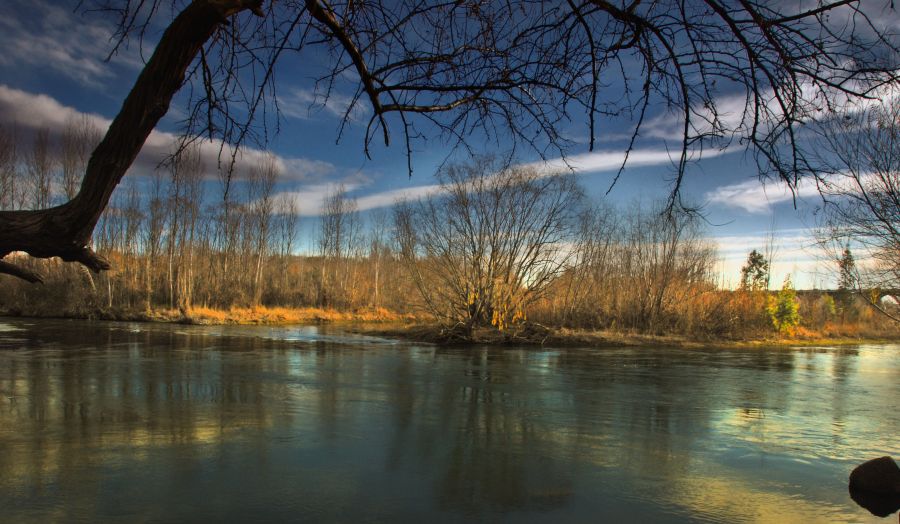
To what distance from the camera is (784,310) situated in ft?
105

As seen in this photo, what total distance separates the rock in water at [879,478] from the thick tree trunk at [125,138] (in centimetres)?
799

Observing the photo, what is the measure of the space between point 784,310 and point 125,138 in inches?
1422

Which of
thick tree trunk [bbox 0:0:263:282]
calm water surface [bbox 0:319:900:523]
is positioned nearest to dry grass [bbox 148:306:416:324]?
calm water surface [bbox 0:319:900:523]

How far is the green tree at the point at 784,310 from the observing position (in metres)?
31.7

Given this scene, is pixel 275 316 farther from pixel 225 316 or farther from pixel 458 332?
pixel 458 332

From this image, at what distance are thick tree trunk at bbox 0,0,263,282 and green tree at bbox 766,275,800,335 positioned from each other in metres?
35.2

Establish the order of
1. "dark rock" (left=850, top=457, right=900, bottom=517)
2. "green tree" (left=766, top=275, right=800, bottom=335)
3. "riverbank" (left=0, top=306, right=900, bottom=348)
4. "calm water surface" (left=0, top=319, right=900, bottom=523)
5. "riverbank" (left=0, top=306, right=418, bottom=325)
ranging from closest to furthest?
"calm water surface" (left=0, top=319, right=900, bottom=523) < "dark rock" (left=850, top=457, right=900, bottom=517) < "riverbank" (left=0, top=306, right=900, bottom=348) < "green tree" (left=766, top=275, right=800, bottom=335) < "riverbank" (left=0, top=306, right=418, bottom=325)

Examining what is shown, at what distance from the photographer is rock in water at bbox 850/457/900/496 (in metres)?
6.55

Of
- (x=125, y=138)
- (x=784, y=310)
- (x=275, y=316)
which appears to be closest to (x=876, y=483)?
(x=125, y=138)

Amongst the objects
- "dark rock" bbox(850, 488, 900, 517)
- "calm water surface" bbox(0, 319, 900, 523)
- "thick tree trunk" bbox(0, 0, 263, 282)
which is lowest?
"dark rock" bbox(850, 488, 900, 517)

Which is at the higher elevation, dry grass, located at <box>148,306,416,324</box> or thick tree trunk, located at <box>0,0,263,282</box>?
thick tree trunk, located at <box>0,0,263,282</box>

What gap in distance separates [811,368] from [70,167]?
142ft

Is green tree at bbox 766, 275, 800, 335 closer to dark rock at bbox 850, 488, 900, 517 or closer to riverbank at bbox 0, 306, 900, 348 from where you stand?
riverbank at bbox 0, 306, 900, 348

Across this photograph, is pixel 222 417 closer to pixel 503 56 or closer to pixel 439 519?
pixel 439 519
